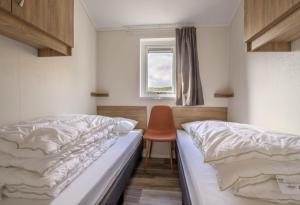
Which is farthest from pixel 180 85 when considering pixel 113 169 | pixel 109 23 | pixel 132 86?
pixel 113 169

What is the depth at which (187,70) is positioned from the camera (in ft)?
10.3

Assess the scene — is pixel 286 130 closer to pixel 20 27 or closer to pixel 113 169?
pixel 113 169

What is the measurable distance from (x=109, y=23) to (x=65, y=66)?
3.91ft

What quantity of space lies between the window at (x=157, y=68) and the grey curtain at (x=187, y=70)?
0.20 m

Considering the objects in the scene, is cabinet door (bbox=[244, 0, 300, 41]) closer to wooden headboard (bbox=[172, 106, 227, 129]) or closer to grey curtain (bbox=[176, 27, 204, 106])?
grey curtain (bbox=[176, 27, 204, 106])

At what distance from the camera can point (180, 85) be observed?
3.16 metres

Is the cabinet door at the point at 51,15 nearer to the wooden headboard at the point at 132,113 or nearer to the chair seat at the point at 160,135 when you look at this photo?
the chair seat at the point at 160,135

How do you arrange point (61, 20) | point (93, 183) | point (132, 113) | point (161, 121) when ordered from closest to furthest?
1. point (93, 183)
2. point (61, 20)
3. point (161, 121)
4. point (132, 113)

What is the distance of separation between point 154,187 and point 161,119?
108 centimetres

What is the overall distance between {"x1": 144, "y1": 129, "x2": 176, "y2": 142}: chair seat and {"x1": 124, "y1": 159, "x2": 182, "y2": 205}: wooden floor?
444mm

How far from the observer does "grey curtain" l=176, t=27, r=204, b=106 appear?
312 cm

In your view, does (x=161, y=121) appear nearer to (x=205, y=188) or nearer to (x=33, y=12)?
(x=205, y=188)

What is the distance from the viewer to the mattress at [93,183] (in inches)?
39.3

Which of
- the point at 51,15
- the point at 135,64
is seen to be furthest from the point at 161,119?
the point at 51,15
